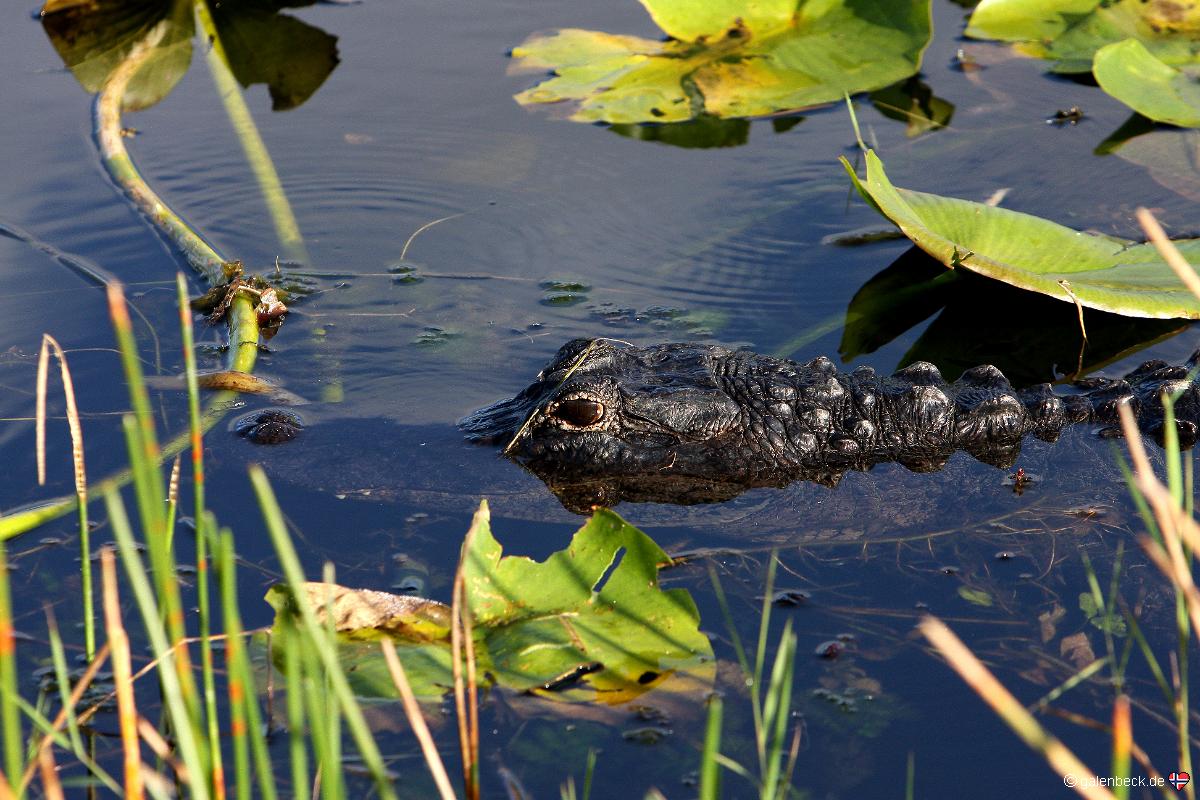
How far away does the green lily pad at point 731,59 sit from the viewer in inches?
244

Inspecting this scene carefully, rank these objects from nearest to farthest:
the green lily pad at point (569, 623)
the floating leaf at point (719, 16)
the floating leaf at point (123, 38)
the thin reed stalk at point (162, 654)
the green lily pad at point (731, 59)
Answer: the thin reed stalk at point (162, 654)
the green lily pad at point (569, 623)
the green lily pad at point (731, 59)
the floating leaf at point (719, 16)
the floating leaf at point (123, 38)

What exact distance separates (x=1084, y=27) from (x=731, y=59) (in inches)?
81.9

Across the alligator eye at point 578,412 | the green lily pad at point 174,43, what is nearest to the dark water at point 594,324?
the green lily pad at point 174,43

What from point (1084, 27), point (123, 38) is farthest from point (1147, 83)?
point (123, 38)

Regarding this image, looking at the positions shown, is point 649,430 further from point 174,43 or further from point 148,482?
point 174,43

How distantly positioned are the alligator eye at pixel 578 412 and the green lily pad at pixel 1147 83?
359cm

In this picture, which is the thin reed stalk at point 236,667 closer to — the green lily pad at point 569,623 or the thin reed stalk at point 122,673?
the thin reed stalk at point 122,673

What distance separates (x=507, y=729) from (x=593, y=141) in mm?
4040

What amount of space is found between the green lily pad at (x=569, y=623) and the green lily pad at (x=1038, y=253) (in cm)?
194

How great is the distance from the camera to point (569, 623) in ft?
9.43

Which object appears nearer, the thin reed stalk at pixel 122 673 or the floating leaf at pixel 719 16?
the thin reed stalk at pixel 122 673

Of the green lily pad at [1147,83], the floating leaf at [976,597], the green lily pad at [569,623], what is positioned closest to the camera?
the green lily pad at [569,623]

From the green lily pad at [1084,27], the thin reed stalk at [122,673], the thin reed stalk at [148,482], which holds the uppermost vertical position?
the thin reed stalk at [148,482]

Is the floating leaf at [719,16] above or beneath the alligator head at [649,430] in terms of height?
above
